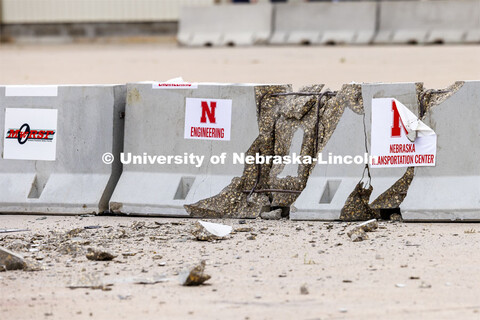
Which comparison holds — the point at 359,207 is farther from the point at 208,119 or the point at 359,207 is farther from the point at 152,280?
the point at 152,280

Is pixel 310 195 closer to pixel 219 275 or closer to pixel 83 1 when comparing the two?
pixel 219 275

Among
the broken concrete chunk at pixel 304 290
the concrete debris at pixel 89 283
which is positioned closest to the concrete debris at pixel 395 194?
the broken concrete chunk at pixel 304 290

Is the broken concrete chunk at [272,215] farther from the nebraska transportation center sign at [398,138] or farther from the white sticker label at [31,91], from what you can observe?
the white sticker label at [31,91]

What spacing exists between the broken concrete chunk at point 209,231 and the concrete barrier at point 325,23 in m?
16.1

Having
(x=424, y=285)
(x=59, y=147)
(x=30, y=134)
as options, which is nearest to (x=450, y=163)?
(x=424, y=285)

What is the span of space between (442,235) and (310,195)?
3.84ft

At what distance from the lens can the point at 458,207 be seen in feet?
22.7

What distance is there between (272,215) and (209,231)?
91 cm

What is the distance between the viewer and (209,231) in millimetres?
6570

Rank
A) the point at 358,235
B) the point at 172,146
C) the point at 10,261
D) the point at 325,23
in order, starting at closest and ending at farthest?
the point at 10,261, the point at 358,235, the point at 172,146, the point at 325,23

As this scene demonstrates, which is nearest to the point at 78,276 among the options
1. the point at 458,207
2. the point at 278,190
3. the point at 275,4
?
the point at 278,190

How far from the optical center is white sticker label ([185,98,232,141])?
24.8 feet

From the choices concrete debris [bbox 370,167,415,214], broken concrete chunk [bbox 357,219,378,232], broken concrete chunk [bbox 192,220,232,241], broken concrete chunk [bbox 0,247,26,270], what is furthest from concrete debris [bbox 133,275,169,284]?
concrete debris [bbox 370,167,415,214]

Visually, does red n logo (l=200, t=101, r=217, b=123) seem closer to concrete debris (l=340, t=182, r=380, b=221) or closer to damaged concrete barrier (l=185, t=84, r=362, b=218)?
damaged concrete barrier (l=185, t=84, r=362, b=218)
